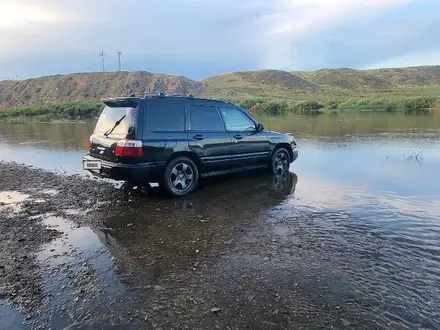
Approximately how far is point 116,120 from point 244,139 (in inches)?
113

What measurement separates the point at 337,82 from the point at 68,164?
11741 cm

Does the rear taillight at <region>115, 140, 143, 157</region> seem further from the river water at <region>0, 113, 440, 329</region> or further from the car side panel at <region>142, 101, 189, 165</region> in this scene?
the river water at <region>0, 113, 440, 329</region>

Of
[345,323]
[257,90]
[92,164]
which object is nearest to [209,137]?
[92,164]

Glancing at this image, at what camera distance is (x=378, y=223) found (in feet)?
18.7

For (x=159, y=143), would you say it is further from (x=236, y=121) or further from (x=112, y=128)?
(x=236, y=121)

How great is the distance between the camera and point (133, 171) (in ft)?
22.3

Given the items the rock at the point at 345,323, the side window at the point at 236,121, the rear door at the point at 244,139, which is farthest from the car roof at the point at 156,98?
the rock at the point at 345,323

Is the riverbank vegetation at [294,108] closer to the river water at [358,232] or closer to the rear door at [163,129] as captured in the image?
the river water at [358,232]

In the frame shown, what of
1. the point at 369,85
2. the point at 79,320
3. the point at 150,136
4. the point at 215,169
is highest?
the point at 369,85

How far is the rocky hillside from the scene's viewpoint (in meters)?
84.2

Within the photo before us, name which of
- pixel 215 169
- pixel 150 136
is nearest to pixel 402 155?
pixel 215 169

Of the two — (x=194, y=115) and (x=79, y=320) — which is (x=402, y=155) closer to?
(x=194, y=115)

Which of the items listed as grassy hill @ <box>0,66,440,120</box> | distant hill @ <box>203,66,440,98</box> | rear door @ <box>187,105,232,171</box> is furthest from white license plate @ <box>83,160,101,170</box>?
distant hill @ <box>203,66,440,98</box>

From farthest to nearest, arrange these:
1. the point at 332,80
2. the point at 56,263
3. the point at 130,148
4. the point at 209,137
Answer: the point at 332,80 → the point at 209,137 → the point at 130,148 → the point at 56,263
